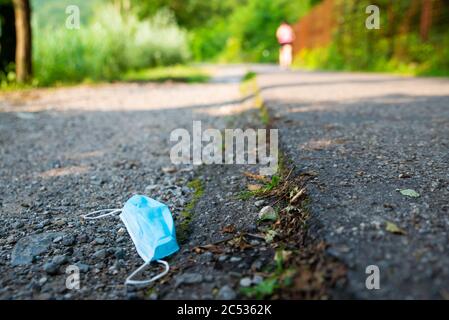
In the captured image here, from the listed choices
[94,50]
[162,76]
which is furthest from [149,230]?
[162,76]

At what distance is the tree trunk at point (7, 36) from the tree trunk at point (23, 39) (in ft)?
1.80

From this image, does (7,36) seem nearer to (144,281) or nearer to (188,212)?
(188,212)

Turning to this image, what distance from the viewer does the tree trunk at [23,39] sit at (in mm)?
6301

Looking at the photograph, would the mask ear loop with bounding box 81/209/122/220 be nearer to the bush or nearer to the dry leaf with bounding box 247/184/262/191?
the dry leaf with bounding box 247/184/262/191

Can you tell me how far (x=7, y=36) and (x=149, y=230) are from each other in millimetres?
6810

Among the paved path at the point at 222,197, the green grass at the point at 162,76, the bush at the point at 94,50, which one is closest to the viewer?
the paved path at the point at 222,197

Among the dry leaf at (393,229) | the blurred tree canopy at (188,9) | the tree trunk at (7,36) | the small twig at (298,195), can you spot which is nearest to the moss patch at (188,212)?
the small twig at (298,195)

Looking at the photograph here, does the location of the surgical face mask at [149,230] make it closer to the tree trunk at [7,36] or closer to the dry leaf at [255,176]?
the dry leaf at [255,176]

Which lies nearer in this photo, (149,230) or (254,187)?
(149,230)

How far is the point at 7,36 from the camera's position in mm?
6961

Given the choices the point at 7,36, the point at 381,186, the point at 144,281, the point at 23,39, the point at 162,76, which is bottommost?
the point at 144,281
